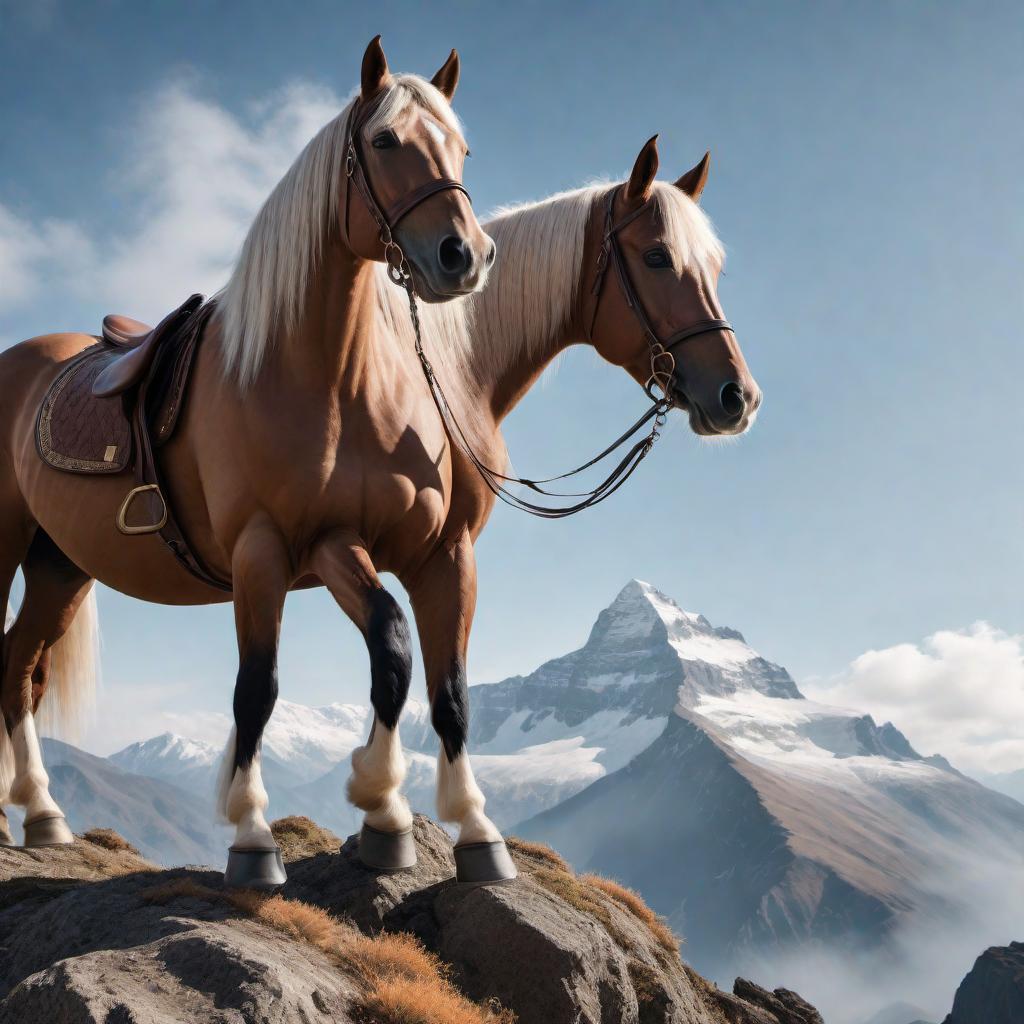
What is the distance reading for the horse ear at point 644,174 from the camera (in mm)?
7375

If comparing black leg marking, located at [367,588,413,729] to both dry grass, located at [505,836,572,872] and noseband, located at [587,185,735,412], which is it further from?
dry grass, located at [505,836,572,872]

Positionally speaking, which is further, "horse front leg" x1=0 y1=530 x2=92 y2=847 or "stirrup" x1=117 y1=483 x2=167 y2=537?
"horse front leg" x1=0 y1=530 x2=92 y2=847

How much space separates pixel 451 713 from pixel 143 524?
2572 mm

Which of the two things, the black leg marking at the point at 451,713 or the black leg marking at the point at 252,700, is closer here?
the black leg marking at the point at 252,700

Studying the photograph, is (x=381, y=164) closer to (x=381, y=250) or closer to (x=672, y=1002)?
(x=381, y=250)

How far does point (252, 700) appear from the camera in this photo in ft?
19.3

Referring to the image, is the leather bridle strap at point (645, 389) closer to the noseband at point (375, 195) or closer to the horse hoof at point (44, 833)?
the noseband at point (375, 195)

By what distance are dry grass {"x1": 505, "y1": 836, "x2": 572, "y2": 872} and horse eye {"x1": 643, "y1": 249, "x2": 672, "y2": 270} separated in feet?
16.7

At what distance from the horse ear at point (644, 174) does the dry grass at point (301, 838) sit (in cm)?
618

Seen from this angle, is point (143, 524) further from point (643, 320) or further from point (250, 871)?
point (643, 320)

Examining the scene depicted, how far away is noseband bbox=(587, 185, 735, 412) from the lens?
707 centimetres

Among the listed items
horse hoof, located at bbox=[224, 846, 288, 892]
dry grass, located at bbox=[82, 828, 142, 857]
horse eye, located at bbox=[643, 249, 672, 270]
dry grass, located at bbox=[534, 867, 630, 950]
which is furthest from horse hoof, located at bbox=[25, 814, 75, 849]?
horse eye, located at bbox=[643, 249, 672, 270]

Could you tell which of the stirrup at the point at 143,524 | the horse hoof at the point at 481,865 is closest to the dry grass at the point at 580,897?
the horse hoof at the point at 481,865

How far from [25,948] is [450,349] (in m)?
4.85
